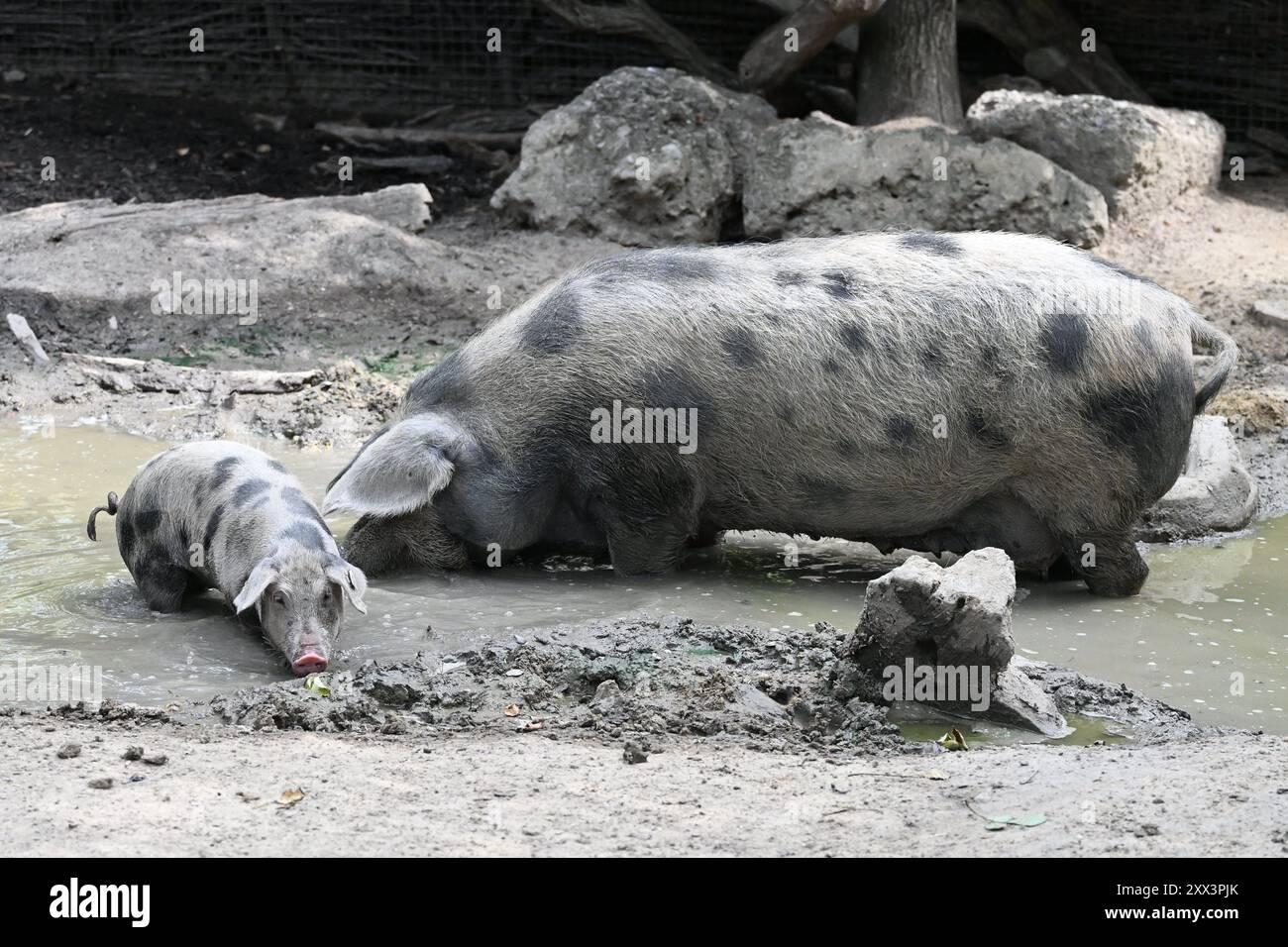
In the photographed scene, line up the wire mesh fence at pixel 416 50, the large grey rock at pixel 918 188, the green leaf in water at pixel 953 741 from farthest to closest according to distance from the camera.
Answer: the wire mesh fence at pixel 416 50 → the large grey rock at pixel 918 188 → the green leaf in water at pixel 953 741

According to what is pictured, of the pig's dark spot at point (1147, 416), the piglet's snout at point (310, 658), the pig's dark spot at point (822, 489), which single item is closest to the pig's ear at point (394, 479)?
the piglet's snout at point (310, 658)

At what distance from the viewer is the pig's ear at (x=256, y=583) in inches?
200

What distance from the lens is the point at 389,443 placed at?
Result: 6.27 meters

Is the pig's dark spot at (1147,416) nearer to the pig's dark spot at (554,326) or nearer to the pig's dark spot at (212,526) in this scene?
the pig's dark spot at (554,326)

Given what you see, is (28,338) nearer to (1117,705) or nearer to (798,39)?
(798,39)

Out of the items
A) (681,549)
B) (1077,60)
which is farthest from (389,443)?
(1077,60)

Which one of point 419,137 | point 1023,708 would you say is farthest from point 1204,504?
point 419,137

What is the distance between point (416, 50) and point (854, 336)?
8.89 metres

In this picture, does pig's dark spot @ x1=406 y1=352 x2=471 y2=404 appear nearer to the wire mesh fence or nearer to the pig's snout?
the pig's snout

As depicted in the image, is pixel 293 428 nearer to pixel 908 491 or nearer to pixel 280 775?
pixel 908 491

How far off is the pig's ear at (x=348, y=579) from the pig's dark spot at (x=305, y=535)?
10 cm

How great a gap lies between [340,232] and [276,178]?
8.31 ft

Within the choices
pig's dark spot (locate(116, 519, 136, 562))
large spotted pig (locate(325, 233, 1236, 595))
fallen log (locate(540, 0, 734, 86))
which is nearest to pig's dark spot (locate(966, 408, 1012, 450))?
large spotted pig (locate(325, 233, 1236, 595))

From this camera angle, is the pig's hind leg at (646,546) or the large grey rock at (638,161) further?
the large grey rock at (638,161)
